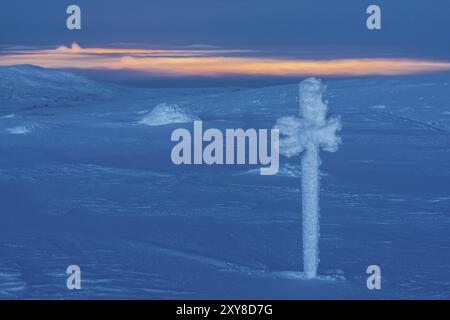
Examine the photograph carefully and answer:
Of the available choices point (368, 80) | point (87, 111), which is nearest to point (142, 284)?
point (87, 111)

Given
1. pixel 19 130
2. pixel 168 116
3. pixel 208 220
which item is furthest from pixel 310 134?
pixel 168 116

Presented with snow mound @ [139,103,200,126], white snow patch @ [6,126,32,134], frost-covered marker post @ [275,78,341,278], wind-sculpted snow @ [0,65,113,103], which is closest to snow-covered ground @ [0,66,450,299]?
white snow patch @ [6,126,32,134]

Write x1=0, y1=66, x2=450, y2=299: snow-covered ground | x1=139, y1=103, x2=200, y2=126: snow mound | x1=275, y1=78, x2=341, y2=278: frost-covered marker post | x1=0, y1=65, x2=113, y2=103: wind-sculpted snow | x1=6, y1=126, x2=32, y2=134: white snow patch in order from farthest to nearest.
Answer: x1=0, y1=65, x2=113, y2=103: wind-sculpted snow < x1=139, y1=103, x2=200, y2=126: snow mound < x1=6, y1=126, x2=32, y2=134: white snow patch < x1=0, y1=66, x2=450, y2=299: snow-covered ground < x1=275, y1=78, x2=341, y2=278: frost-covered marker post

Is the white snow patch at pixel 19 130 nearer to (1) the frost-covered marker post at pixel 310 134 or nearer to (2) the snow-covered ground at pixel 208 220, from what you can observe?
(2) the snow-covered ground at pixel 208 220

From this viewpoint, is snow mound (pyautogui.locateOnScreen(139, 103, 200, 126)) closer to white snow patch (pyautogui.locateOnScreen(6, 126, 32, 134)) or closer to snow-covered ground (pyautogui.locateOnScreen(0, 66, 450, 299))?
snow-covered ground (pyautogui.locateOnScreen(0, 66, 450, 299))

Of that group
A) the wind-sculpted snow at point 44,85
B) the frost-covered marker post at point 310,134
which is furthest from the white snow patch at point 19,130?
the wind-sculpted snow at point 44,85

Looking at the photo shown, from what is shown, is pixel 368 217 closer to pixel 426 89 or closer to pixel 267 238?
pixel 267 238

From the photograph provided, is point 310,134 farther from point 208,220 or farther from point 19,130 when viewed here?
point 19,130
